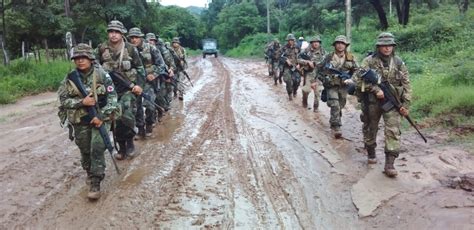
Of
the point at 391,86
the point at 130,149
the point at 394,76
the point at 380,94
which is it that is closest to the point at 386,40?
the point at 394,76

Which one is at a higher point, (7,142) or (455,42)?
(455,42)

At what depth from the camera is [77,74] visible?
5.55 metres

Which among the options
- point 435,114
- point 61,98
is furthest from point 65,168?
point 435,114

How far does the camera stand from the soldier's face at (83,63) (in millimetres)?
5539

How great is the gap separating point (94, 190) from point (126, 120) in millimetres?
1644

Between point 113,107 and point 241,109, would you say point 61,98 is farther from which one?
point 241,109

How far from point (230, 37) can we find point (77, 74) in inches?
2248

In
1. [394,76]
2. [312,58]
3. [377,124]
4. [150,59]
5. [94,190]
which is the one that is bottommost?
[94,190]

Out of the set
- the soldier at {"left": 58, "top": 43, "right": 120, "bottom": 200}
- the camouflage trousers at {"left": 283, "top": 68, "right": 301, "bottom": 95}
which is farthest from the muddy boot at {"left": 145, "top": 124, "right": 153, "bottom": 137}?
the camouflage trousers at {"left": 283, "top": 68, "right": 301, "bottom": 95}

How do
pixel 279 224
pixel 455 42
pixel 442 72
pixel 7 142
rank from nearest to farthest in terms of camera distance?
1. pixel 279 224
2. pixel 7 142
3. pixel 442 72
4. pixel 455 42

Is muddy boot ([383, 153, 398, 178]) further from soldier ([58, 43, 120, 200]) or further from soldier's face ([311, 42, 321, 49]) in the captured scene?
soldier's face ([311, 42, 321, 49])

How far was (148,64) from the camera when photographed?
28.9 ft

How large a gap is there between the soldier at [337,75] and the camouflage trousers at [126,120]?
3.70 m

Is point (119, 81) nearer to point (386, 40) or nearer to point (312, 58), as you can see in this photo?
point (386, 40)
